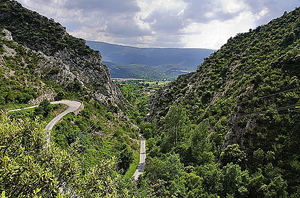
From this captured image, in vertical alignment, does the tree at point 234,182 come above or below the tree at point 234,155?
below

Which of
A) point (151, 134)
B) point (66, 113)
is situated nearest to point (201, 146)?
point (66, 113)

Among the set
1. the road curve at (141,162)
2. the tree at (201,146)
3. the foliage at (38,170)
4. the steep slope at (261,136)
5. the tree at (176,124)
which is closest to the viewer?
the foliage at (38,170)

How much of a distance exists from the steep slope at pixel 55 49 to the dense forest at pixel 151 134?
0.54 metres

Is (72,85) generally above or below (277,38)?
below

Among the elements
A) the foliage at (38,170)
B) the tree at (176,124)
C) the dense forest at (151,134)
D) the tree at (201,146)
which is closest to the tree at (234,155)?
the dense forest at (151,134)

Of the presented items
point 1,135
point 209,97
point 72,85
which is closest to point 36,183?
point 1,135

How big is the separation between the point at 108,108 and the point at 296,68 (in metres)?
63.8

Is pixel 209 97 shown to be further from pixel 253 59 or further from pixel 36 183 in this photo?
pixel 36 183

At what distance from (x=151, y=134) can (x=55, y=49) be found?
65377mm

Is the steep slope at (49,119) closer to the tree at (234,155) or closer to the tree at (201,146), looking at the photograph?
the tree at (201,146)

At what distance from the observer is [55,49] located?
Answer: 7669cm

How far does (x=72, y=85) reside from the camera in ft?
210

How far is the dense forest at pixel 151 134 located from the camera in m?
11.9

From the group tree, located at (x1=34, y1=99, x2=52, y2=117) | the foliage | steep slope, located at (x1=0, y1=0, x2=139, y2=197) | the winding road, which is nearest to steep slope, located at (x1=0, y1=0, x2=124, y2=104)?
steep slope, located at (x1=0, y1=0, x2=139, y2=197)
